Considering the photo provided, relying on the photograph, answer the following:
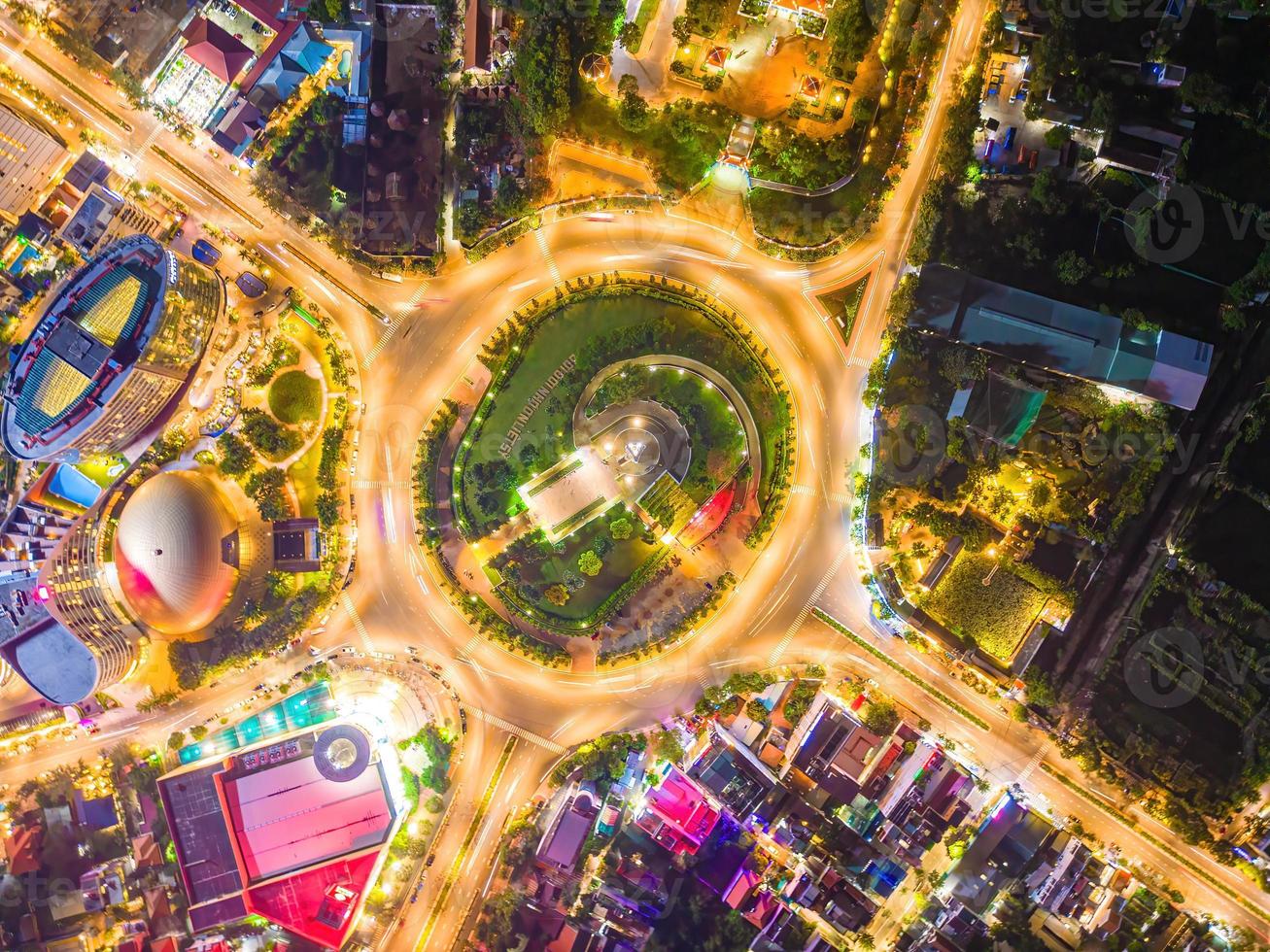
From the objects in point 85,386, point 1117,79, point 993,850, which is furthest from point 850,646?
point 85,386

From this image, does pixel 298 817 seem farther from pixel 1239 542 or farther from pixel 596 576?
pixel 1239 542

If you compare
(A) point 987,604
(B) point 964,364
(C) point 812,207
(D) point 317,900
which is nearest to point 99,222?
(D) point 317,900

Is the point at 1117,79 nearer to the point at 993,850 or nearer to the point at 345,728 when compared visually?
the point at 993,850

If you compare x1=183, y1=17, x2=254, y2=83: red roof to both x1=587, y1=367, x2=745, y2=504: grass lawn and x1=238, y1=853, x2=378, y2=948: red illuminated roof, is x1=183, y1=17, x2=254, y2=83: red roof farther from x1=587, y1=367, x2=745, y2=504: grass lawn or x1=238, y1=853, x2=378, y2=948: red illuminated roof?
x1=238, y1=853, x2=378, y2=948: red illuminated roof

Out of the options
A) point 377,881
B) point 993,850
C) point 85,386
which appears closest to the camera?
point 85,386

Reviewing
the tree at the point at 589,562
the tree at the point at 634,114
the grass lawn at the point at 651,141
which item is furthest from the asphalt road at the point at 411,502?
the tree at the point at 589,562

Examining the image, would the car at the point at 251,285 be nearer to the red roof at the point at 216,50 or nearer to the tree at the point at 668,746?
the red roof at the point at 216,50

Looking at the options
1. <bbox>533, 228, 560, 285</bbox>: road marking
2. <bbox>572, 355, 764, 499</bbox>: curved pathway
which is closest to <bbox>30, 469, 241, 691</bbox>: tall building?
<bbox>572, 355, 764, 499</bbox>: curved pathway
